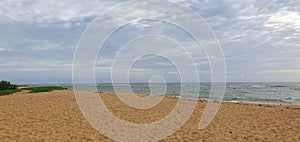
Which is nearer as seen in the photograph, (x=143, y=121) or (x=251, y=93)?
(x=143, y=121)

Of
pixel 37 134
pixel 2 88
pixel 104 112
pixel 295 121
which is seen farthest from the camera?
pixel 2 88

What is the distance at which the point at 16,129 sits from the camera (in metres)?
11.4

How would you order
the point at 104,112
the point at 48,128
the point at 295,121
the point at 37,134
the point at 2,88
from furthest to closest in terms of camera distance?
the point at 2,88
the point at 104,112
the point at 295,121
the point at 48,128
the point at 37,134

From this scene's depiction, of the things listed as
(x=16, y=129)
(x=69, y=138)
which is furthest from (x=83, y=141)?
(x=16, y=129)

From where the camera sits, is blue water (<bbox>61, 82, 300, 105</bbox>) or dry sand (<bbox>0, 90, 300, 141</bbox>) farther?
blue water (<bbox>61, 82, 300, 105</bbox>)

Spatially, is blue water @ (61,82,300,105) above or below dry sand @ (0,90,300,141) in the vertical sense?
above

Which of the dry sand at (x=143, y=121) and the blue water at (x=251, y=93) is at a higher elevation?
the blue water at (x=251, y=93)

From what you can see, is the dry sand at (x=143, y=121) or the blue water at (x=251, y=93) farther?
the blue water at (x=251, y=93)

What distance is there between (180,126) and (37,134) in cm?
618

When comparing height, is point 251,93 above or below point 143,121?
above

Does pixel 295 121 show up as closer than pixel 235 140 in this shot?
No

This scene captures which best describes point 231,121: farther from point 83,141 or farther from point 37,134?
point 37,134

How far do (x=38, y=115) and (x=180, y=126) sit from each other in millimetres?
7462

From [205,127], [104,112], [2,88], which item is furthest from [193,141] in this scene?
[2,88]
